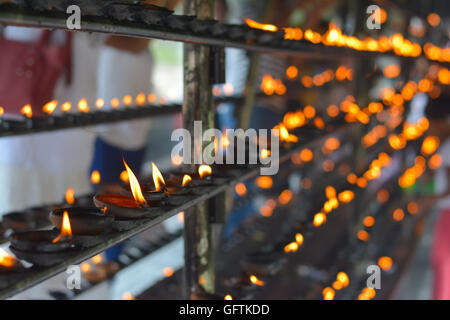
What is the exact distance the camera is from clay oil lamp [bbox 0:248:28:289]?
69cm

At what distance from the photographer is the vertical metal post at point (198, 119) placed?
1251 mm

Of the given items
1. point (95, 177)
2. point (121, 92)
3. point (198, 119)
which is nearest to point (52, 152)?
point (95, 177)

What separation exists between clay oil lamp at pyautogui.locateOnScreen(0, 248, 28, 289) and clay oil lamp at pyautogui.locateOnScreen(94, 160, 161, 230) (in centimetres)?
18

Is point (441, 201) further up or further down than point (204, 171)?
further down

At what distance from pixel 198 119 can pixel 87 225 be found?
504 mm

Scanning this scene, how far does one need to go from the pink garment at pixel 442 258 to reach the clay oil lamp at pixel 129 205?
2035 millimetres

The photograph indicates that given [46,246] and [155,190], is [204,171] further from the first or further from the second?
[46,246]

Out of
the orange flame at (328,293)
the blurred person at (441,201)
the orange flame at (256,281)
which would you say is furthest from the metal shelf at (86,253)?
the blurred person at (441,201)

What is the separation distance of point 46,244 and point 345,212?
9.64 ft

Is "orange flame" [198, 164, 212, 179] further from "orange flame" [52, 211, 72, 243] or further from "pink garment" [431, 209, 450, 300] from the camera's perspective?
"pink garment" [431, 209, 450, 300]

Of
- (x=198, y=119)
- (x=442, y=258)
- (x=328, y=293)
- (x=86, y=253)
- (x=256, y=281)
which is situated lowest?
(x=442, y=258)

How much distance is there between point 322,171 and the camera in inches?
173

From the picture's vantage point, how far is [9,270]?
0.71 m

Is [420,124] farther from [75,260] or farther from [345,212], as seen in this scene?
[75,260]
